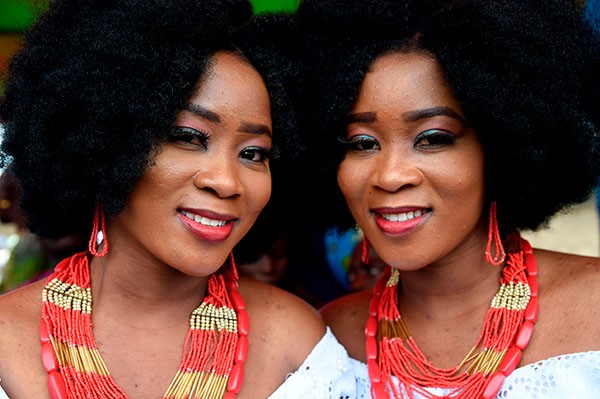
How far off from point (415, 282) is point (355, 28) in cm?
104

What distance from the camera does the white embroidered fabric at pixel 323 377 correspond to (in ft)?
9.03

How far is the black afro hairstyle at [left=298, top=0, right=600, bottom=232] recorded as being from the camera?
9.09 ft

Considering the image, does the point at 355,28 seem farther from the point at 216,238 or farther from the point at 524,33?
the point at 216,238

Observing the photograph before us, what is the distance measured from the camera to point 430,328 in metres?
3.08

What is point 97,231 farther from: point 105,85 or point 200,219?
point 105,85

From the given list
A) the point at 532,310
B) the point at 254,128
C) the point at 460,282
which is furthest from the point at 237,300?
the point at 532,310

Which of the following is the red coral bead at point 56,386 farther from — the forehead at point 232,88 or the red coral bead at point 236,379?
the forehead at point 232,88

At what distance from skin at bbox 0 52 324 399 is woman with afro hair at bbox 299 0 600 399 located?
0.36 metres

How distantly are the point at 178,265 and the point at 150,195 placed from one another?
0.84ft

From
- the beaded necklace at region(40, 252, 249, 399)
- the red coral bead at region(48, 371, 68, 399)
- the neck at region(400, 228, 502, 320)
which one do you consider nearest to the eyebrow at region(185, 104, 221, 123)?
the beaded necklace at region(40, 252, 249, 399)

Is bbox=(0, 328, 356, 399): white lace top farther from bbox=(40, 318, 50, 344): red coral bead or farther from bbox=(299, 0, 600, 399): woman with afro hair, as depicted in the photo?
bbox=(40, 318, 50, 344): red coral bead

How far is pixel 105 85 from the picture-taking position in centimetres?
262

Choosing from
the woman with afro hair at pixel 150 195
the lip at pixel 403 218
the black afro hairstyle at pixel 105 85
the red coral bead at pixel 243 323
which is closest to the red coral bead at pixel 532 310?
the lip at pixel 403 218

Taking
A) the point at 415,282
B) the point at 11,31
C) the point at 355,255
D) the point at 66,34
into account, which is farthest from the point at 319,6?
the point at 11,31
